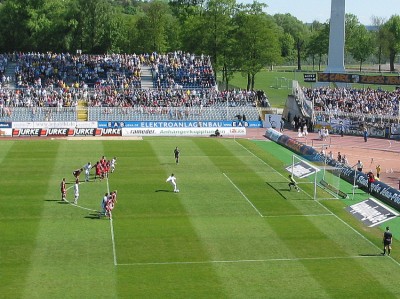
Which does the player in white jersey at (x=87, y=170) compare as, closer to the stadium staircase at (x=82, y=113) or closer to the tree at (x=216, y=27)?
the stadium staircase at (x=82, y=113)

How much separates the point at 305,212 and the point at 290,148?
22.6m

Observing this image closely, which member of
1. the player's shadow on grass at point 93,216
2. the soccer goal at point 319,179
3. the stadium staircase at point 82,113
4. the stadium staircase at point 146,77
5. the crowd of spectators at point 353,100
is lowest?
the player's shadow on grass at point 93,216

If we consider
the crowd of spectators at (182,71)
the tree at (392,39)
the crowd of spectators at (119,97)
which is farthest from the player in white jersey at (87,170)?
the tree at (392,39)

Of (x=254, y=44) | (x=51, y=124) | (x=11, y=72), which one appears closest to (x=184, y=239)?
(x=51, y=124)

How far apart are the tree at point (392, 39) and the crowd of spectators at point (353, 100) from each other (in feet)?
194

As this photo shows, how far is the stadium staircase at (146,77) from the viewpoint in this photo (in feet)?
273

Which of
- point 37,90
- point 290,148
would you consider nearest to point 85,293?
point 290,148

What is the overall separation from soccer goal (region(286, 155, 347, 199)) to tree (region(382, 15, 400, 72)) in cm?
9670

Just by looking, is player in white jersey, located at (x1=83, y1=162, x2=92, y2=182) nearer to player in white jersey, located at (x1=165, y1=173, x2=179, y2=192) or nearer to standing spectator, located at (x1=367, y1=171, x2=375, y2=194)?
player in white jersey, located at (x1=165, y1=173, x2=179, y2=192)

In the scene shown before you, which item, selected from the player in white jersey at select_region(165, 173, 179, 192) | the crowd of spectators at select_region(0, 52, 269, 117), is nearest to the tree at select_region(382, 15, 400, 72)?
the crowd of spectators at select_region(0, 52, 269, 117)

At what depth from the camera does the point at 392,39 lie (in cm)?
13762

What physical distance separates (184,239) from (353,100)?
4956 centimetres

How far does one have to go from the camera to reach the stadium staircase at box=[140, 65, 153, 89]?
3280 inches

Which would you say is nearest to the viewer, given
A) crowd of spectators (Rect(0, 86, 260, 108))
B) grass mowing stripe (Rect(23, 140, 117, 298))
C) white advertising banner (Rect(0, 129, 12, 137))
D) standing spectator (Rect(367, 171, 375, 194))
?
grass mowing stripe (Rect(23, 140, 117, 298))
